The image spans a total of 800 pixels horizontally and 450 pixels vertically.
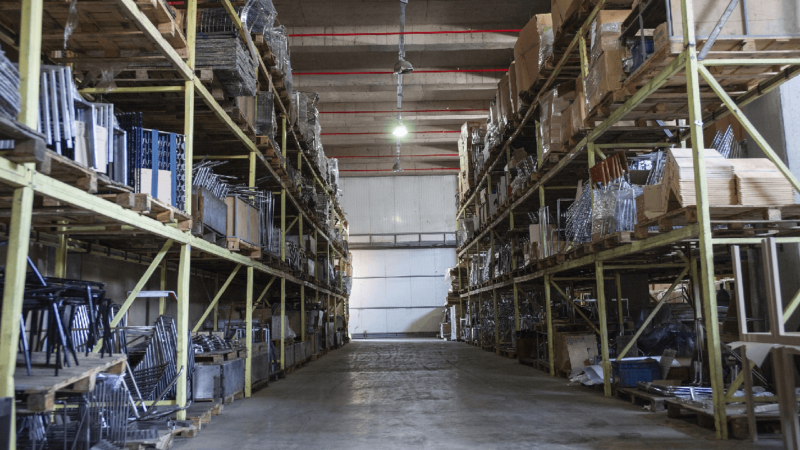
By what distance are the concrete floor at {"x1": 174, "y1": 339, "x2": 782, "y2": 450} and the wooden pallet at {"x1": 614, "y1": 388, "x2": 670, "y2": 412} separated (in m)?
0.15

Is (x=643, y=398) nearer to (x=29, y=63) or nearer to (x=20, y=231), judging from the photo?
(x=20, y=231)

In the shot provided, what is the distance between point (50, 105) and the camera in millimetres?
3875

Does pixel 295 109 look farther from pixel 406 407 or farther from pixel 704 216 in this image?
pixel 704 216

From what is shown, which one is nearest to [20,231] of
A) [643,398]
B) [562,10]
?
[643,398]

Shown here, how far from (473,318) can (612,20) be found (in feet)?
47.5

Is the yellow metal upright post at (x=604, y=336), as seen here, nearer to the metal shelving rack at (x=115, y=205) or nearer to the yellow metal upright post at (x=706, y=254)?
the yellow metal upright post at (x=706, y=254)

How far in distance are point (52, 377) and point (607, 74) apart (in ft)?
19.6

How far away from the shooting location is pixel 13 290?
3096 mm

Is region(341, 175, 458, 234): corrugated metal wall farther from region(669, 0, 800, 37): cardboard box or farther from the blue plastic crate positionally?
region(669, 0, 800, 37): cardboard box

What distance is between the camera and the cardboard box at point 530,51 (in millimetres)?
9820

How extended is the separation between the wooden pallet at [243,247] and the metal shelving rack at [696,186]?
175 inches

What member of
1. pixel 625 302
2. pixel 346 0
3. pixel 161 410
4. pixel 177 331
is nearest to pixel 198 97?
pixel 177 331

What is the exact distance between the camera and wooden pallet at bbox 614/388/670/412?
616cm

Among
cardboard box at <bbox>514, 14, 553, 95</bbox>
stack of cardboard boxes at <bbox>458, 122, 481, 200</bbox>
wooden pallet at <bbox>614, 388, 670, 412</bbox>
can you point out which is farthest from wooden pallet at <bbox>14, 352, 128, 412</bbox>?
stack of cardboard boxes at <bbox>458, 122, 481, 200</bbox>
